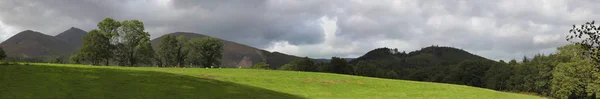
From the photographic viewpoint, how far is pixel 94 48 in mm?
90812

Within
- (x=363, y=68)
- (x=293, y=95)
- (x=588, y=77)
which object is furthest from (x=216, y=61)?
(x=588, y=77)

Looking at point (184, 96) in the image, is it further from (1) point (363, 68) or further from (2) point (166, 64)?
(1) point (363, 68)

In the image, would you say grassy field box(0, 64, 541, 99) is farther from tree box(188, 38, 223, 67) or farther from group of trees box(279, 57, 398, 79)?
group of trees box(279, 57, 398, 79)

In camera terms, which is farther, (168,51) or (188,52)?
(188,52)

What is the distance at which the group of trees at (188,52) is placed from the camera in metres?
117

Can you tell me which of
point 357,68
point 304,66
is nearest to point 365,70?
point 357,68

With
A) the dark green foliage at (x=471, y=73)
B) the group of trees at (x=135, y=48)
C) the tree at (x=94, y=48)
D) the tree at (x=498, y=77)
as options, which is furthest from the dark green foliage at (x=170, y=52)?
the tree at (x=498, y=77)

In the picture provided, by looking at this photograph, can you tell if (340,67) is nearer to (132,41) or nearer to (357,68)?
(357,68)

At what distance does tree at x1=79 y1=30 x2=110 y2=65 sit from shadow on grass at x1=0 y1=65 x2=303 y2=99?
61.0 meters

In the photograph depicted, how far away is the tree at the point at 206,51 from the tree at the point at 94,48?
2908cm

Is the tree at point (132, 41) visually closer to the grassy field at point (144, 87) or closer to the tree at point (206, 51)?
the tree at point (206, 51)

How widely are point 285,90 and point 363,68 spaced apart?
11542 cm

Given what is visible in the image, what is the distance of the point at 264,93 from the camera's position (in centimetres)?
3525

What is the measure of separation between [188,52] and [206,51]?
6222mm
